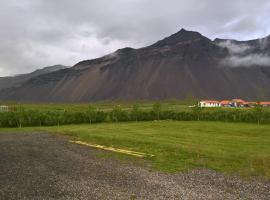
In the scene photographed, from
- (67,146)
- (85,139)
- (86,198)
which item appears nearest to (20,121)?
(85,139)

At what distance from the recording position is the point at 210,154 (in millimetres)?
28672

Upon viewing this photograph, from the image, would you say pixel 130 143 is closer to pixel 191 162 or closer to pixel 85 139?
pixel 85 139

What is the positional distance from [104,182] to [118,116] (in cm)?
6089

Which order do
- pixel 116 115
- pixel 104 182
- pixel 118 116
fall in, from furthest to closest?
pixel 118 116 < pixel 116 115 < pixel 104 182

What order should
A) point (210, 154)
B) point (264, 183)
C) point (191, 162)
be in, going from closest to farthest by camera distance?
point (264, 183), point (191, 162), point (210, 154)

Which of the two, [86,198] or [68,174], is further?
[68,174]

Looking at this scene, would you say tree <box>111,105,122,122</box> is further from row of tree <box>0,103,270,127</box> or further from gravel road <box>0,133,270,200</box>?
gravel road <box>0,133,270,200</box>

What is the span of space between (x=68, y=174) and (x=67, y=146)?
13.1 m

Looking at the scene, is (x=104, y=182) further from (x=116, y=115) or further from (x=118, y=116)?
(x=118, y=116)

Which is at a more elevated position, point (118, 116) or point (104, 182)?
point (118, 116)

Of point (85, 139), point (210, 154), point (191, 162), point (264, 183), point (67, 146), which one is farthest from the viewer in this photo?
point (85, 139)

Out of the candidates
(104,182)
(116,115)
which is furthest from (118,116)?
(104,182)

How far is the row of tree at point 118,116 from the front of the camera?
69.8m

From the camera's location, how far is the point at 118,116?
80.6 m
